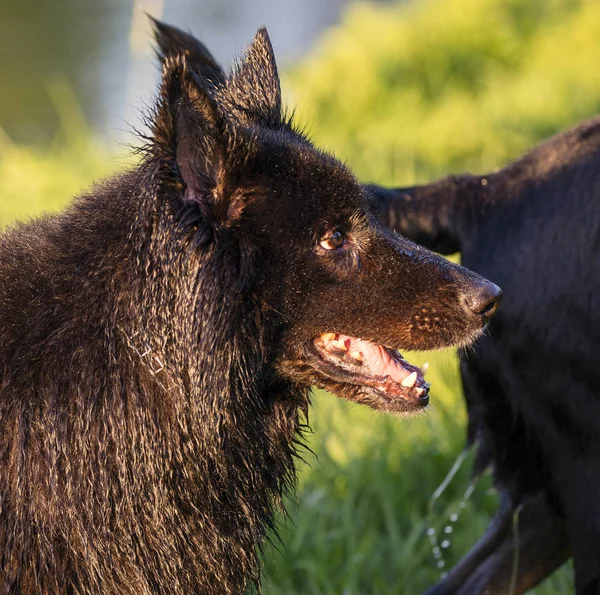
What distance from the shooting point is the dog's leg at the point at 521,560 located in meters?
3.54

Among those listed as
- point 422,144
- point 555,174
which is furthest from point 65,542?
point 422,144

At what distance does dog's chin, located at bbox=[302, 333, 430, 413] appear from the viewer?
2.74 m

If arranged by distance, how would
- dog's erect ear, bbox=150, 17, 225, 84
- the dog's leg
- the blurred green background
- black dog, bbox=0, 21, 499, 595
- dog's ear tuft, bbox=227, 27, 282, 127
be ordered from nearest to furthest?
black dog, bbox=0, 21, 499, 595
dog's ear tuft, bbox=227, 27, 282, 127
dog's erect ear, bbox=150, 17, 225, 84
the dog's leg
the blurred green background

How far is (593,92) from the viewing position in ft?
26.2

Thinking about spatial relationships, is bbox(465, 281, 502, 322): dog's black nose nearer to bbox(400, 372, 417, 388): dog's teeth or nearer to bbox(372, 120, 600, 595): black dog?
bbox(400, 372, 417, 388): dog's teeth

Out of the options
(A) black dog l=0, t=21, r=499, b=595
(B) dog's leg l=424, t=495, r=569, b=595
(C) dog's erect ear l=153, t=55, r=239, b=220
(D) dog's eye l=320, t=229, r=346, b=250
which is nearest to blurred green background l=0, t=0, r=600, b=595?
(B) dog's leg l=424, t=495, r=569, b=595

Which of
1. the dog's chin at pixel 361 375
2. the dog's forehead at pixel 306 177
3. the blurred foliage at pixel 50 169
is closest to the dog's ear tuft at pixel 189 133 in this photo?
the dog's forehead at pixel 306 177

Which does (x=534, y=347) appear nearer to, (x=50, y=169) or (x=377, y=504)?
(x=377, y=504)

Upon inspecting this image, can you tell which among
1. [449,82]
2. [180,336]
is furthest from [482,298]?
[449,82]

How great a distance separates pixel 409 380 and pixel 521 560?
1.18 metres

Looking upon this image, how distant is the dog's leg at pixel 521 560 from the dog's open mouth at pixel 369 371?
1028 mm

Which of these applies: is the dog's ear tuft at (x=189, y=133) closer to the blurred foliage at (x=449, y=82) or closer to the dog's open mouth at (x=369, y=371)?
the dog's open mouth at (x=369, y=371)

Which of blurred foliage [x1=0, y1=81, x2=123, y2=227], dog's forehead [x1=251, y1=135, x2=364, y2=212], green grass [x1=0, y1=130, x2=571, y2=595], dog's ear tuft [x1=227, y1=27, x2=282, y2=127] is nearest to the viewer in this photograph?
dog's forehead [x1=251, y1=135, x2=364, y2=212]

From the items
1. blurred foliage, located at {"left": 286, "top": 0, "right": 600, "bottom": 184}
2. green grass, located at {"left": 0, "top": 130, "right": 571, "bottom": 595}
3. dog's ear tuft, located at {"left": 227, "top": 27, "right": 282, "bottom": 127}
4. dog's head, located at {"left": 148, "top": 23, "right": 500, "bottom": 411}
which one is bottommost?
green grass, located at {"left": 0, "top": 130, "right": 571, "bottom": 595}
